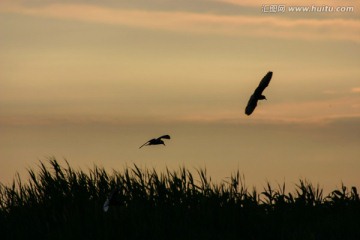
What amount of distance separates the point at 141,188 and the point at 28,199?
80.5 inches

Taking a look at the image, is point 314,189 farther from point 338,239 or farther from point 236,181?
point 338,239

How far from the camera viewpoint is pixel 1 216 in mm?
12500

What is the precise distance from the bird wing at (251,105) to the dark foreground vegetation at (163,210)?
5.24 ft

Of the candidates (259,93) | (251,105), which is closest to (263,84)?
(259,93)

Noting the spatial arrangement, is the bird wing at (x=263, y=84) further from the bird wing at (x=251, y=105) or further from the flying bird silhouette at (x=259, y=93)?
the bird wing at (x=251, y=105)

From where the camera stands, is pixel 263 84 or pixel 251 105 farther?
pixel 263 84

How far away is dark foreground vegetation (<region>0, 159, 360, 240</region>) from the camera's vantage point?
33.8 feet

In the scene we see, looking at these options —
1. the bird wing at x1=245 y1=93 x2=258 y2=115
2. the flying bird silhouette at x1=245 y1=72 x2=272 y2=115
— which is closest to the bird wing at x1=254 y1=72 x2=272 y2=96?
the flying bird silhouette at x1=245 y1=72 x2=272 y2=115

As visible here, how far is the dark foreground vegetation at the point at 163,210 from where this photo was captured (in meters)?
10.3

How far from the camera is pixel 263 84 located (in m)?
11.2

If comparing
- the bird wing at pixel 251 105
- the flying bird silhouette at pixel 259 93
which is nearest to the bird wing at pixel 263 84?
the flying bird silhouette at pixel 259 93

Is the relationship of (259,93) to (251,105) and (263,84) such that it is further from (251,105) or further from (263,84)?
(251,105)

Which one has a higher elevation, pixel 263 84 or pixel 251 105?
pixel 263 84

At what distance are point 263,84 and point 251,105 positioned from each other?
407 millimetres
